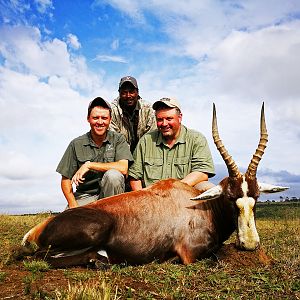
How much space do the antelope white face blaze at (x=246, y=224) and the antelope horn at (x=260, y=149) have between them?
0.24 metres

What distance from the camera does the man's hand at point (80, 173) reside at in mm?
7319

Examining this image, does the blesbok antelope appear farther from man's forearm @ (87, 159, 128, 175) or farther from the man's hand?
man's forearm @ (87, 159, 128, 175)

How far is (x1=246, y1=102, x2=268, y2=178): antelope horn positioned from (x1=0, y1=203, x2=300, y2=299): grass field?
126 centimetres

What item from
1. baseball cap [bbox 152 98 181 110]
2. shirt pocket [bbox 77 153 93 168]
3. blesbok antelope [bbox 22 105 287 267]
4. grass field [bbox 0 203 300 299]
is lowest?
grass field [bbox 0 203 300 299]

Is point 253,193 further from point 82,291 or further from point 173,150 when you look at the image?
point 82,291

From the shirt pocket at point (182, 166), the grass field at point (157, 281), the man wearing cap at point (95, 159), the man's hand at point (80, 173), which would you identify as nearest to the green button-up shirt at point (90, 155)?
the man wearing cap at point (95, 159)

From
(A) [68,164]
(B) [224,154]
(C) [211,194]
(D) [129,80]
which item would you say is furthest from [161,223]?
(D) [129,80]

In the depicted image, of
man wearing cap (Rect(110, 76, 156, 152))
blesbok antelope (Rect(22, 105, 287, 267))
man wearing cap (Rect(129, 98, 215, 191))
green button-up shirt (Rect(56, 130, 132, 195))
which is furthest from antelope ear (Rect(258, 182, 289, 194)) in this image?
man wearing cap (Rect(110, 76, 156, 152))

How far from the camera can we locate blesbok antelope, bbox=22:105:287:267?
5.67 meters

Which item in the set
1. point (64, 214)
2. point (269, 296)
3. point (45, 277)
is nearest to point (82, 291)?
point (45, 277)

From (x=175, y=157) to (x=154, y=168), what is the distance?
1.43 ft

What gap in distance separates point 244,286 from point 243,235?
1.22 m

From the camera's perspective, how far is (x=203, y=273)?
522 cm

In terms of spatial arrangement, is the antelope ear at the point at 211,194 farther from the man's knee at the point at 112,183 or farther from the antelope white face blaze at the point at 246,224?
the man's knee at the point at 112,183
